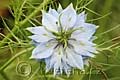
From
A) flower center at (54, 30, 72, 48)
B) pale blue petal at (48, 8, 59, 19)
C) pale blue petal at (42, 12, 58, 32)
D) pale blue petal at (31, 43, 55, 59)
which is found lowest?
pale blue petal at (31, 43, 55, 59)

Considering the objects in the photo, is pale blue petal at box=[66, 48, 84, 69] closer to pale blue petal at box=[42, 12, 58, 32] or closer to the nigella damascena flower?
the nigella damascena flower

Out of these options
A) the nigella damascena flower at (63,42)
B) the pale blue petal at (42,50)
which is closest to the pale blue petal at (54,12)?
the nigella damascena flower at (63,42)

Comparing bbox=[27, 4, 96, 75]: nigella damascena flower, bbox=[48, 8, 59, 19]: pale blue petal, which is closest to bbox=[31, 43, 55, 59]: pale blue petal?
bbox=[27, 4, 96, 75]: nigella damascena flower

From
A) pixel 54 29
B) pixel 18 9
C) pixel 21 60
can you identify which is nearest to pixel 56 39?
pixel 54 29

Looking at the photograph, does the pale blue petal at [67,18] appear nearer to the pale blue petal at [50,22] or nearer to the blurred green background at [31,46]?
the pale blue petal at [50,22]

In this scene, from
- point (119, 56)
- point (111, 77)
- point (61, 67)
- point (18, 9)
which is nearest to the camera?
point (61, 67)

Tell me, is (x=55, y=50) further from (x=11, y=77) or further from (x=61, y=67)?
(x=11, y=77)

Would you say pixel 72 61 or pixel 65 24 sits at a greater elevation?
pixel 65 24

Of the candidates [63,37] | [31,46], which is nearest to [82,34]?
[63,37]
